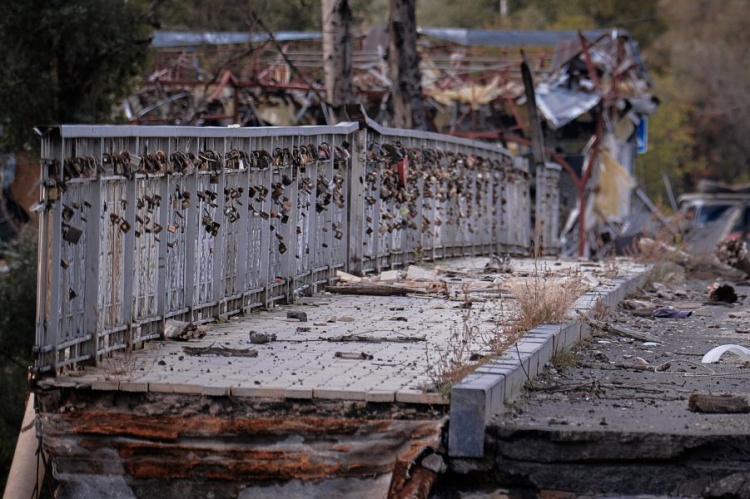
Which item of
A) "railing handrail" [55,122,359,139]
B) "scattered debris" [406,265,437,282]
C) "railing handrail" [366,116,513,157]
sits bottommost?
"scattered debris" [406,265,437,282]

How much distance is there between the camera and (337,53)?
773 inches

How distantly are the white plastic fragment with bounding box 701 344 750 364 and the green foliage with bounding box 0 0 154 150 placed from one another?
12.1 meters

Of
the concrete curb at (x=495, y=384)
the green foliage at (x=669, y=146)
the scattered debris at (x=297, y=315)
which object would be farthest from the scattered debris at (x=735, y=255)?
the green foliage at (x=669, y=146)

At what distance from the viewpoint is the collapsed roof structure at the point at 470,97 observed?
1094 inches

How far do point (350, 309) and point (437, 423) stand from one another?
4.17 m

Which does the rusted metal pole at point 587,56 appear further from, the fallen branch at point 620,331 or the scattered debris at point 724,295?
the fallen branch at point 620,331

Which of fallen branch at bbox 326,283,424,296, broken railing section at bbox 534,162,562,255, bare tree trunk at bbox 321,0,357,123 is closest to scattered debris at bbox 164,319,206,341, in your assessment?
fallen branch at bbox 326,283,424,296

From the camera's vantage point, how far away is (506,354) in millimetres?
8031

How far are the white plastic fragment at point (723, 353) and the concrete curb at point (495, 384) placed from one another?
1.04 metres

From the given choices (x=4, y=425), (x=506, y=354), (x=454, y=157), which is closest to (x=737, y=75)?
(x=454, y=157)

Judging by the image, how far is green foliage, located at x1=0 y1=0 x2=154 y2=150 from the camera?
1878cm

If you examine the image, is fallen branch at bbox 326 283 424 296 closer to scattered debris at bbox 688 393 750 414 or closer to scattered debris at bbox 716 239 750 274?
scattered debris at bbox 688 393 750 414

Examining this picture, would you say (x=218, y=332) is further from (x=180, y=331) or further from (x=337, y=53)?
(x=337, y=53)

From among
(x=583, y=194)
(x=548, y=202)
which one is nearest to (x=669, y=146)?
(x=583, y=194)
